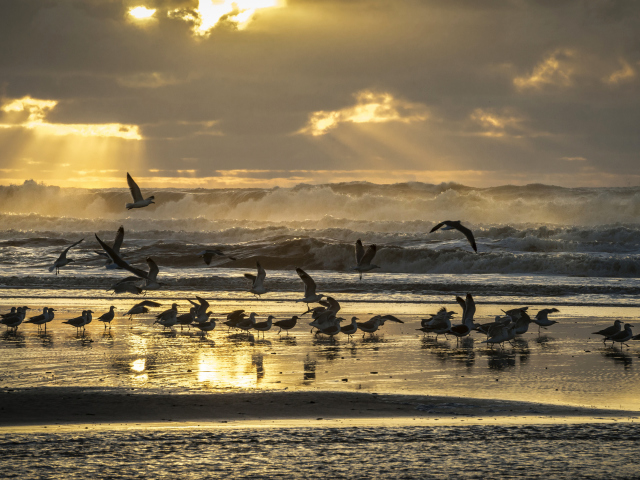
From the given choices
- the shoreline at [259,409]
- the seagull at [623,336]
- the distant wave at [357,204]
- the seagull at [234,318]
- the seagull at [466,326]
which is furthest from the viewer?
the distant wave at [357,204]

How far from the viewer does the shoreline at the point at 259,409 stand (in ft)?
25.3

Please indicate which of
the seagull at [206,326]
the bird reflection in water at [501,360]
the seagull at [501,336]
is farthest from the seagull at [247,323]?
the bird reflection in water at [501,360]

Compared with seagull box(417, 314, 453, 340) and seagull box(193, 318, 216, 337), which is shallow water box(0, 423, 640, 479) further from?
seagull box(193, 318, 216, 337)

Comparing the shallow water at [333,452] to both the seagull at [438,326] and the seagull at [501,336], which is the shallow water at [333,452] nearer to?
the seagull at [501,336]

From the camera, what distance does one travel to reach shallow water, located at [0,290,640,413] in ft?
31.1

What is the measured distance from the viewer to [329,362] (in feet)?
38.1

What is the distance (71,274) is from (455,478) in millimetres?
24988

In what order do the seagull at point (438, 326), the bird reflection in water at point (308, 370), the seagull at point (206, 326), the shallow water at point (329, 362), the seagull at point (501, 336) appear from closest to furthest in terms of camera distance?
the shallow water at point (329, 362) < the bird reflection in water at point (308, 370) < the seagull at point (501, 336) < the seagull at point (438, 326) < the seagull at point (206, 326)

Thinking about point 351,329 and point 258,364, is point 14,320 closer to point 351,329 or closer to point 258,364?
point 258,364

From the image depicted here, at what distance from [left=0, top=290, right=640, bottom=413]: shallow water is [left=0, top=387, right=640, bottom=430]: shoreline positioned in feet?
1.27

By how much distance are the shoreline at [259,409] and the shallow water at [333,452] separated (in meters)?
0.49

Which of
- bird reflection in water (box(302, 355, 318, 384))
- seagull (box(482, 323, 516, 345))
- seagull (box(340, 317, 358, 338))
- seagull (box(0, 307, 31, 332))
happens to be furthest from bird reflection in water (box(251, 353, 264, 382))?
seagull (box(0, 307, 31, 332))

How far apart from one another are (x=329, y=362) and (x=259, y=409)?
Result: 3522mm

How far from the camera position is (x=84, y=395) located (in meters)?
8.76
